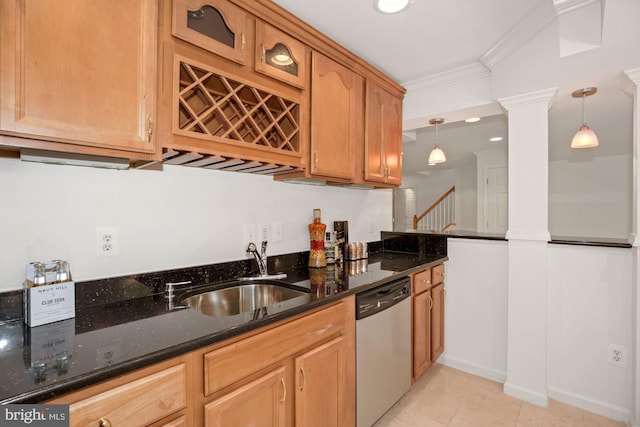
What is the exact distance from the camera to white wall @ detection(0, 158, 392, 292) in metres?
1.14

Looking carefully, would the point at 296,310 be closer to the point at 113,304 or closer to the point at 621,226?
the point at 113,304

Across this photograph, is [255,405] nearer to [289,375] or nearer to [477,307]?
[289,375]

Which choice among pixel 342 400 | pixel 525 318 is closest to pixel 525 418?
pixel 525 318

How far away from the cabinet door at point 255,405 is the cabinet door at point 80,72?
3.01ft

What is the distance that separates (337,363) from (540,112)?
205 centimetres

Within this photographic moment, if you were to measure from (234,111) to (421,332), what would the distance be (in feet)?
6.12

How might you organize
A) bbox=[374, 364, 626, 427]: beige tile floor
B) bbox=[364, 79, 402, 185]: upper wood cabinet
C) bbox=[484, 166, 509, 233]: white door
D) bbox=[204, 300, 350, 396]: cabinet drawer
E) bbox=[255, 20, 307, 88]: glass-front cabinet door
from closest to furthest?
bbox=[204, 300, 350, 396]: cabinet drawer < bbox=[255, 20, 307, 88]: glass-front cabinet door < bbox=[374, 364, 626, 427]: beige tile floor < bbox=[364, 79, 402, 185]: upper wood cabinet < bbox=[484, 166, 509, 233]: white door

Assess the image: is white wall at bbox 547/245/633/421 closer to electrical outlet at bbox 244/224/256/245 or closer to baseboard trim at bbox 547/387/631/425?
baseboard trim at bbox 547/387/631/425

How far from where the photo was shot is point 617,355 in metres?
1.99

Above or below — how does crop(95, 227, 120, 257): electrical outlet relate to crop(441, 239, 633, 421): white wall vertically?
above

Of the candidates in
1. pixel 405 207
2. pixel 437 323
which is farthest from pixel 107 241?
pixel 405 207

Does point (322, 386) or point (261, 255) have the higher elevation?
point (261, 255)

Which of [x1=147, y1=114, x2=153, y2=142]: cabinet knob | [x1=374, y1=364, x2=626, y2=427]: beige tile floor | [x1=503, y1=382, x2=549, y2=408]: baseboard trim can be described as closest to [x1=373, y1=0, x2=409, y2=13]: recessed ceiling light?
[x1=147, y1=114, x2=153, y2=142]: cabinet knob

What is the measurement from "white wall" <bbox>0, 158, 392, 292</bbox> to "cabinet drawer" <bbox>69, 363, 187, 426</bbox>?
667 millimetres
